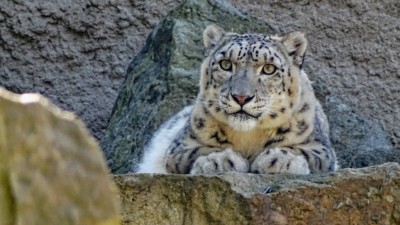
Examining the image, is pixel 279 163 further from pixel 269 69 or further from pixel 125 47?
pixel 125 47

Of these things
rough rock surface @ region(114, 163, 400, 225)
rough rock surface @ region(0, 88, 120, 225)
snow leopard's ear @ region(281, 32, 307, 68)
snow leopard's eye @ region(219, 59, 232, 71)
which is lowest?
rough rock surface @ region(114, 163, 400, 225)

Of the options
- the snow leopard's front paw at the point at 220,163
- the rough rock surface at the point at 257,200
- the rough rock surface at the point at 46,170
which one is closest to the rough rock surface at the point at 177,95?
A: the snow leopard's front paw at the point at 220,163

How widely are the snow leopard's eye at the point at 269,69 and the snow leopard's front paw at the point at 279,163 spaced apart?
15.2 inches

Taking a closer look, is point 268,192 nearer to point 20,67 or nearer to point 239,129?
point 239,129

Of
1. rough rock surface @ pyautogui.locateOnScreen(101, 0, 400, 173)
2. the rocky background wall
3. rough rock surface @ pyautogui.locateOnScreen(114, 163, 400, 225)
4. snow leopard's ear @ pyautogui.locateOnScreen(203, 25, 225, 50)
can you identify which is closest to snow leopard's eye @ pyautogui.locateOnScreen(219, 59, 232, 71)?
snow leopard's ear @ pyautogui.locateOnScreen(203, 25, 225, 50)

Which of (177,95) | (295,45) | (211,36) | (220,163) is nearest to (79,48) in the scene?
(177,95)

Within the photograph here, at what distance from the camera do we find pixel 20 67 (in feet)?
21.2

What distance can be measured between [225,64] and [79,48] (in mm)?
2393

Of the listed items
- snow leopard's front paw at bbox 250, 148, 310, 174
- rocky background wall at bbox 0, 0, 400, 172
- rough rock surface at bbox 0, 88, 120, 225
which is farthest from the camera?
rocky background wall at bbox 0, 0, 400, 172

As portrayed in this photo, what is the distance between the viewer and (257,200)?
3209 mm

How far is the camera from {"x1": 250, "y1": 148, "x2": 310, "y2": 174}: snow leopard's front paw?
154 inches

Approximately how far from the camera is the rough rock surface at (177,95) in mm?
5227

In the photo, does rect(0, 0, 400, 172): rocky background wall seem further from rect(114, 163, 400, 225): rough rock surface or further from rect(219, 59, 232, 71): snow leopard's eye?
rect(114, 163, 400, 225): rough rock surface

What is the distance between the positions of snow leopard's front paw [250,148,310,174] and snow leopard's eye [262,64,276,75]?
0.39 metres
